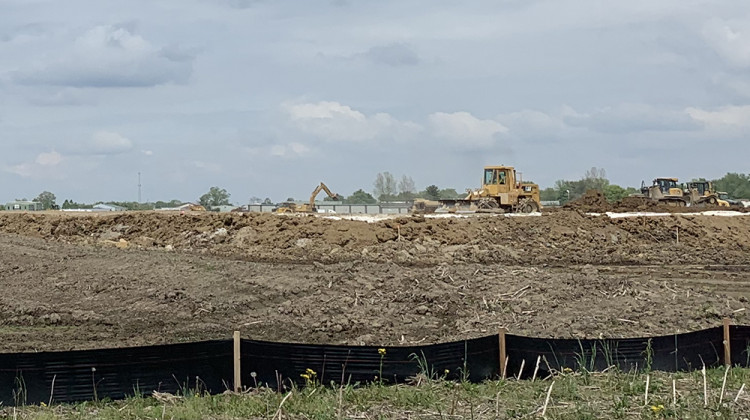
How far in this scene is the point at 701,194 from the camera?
53.5m

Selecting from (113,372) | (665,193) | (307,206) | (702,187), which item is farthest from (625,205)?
(113,372)

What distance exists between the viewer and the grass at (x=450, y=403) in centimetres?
785

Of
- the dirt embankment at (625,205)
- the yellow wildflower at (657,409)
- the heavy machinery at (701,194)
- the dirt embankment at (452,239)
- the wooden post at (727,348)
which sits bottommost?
the yellow wildflower at (657,409)

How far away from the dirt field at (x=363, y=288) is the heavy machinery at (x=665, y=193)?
21790 millimetres

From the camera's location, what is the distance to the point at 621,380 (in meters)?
9.24

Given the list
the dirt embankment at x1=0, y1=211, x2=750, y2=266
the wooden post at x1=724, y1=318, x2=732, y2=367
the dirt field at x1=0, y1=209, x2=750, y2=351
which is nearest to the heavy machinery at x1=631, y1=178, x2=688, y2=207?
the dirt embankment at x1=0, y1=211, x2=750, y2=266

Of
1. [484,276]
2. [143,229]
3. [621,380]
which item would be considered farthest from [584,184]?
[621,380]

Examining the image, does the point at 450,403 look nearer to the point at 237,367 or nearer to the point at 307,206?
the point at 237,367

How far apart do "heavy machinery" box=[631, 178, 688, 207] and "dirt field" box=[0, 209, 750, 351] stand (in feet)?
71.5

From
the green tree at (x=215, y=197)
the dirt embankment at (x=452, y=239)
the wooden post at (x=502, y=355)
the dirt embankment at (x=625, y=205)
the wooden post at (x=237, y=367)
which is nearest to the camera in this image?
the wooden post at (x=237, y=367)

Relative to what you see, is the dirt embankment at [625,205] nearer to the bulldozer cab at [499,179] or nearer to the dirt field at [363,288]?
the bulldozer cab at [499,179]

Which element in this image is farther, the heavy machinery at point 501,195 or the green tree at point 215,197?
the green tree at point 215,197

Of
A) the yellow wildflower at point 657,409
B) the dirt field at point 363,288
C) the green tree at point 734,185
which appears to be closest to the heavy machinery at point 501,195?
the dirt field at point 363,288

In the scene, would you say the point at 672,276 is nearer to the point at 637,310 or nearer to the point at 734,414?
the point at 637,310
